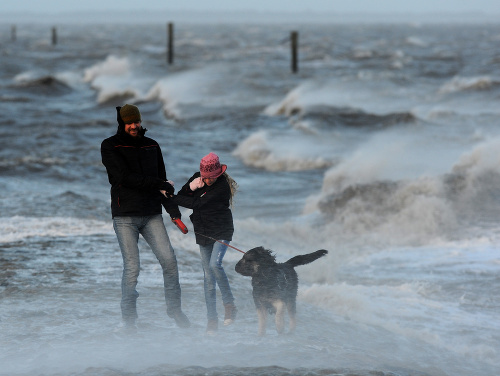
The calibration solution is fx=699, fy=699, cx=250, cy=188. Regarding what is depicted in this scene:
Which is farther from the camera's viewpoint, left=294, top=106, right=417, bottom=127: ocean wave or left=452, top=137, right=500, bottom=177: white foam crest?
left=294, top=106, right=417, bottom=127: ocean wave

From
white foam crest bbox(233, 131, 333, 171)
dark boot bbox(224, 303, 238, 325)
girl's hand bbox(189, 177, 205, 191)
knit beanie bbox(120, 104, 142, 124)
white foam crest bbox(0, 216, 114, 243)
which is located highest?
knit beanie bbox(120, 104, 142, 124)

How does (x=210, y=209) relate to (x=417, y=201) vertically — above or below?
above

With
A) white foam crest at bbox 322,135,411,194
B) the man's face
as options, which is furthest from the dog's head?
white foam crest at bbox 322,135,411,194

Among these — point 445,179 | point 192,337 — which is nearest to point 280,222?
point 445,179

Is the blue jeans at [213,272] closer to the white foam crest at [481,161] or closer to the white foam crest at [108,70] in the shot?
the white foam crest at [481,161]

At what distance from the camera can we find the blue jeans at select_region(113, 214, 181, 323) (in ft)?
17.2

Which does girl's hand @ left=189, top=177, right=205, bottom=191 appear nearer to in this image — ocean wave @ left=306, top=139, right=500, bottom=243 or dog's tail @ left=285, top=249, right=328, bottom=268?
dog's tail @ left=285, top=249, right=328, bottom=268

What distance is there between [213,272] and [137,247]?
2.03ft

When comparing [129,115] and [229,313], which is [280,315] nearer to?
[229,313]

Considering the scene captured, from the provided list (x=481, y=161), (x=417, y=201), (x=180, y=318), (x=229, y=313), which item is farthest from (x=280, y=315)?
(x=481, y=161)

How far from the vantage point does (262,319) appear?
18.1ft

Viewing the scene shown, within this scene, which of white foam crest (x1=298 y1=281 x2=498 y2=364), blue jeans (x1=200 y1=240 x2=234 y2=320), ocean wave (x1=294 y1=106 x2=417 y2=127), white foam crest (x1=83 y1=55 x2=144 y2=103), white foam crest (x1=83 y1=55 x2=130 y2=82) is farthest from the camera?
white foam crest (x1=83 y1=55 x2=130 y2=82)

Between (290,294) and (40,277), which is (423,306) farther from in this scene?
(40,277)

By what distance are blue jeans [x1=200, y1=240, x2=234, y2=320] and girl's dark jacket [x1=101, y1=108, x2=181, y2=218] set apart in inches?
20.4
